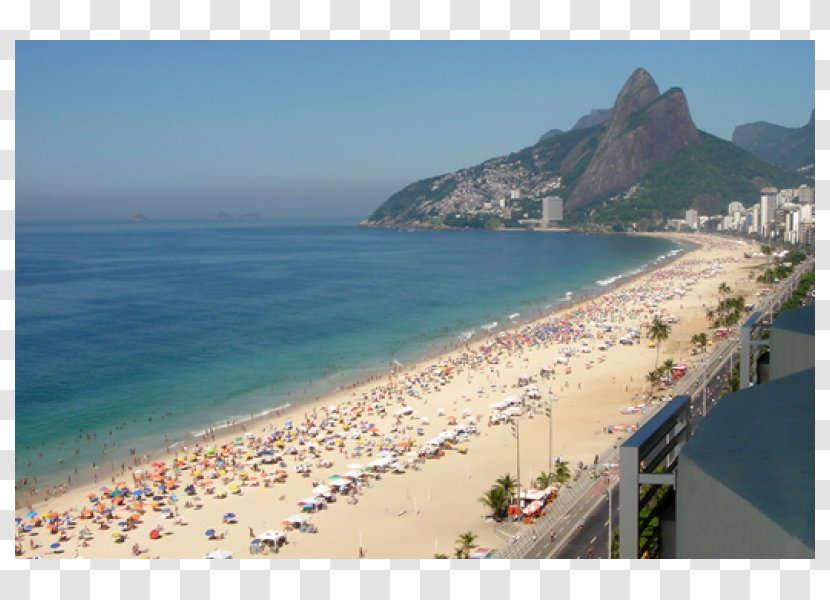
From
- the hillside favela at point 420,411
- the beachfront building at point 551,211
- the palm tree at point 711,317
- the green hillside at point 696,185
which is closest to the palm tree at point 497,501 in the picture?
the hillside favela at point 420,411

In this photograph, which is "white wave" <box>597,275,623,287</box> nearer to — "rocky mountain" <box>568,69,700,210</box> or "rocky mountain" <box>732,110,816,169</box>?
"rocky mountain" <box>568,69,700,210</box>

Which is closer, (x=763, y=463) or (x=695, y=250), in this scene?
(x=763, y=463)

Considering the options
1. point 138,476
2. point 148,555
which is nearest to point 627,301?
point 138,476

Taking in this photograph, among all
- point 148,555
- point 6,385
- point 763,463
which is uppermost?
point 6,385

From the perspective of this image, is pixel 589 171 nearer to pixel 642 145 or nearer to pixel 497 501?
pixel 642 145

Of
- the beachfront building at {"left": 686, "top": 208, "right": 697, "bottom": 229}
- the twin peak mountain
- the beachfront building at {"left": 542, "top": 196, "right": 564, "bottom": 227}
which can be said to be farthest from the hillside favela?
the twin peak mountain

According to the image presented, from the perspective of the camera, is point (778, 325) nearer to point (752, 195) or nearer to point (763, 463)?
point (763, 463)
